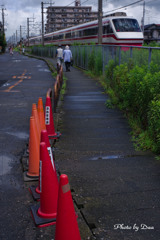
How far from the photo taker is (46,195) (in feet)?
11.1

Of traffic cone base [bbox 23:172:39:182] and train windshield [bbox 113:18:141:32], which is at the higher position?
train windshield [bbox 113:18:141:32]

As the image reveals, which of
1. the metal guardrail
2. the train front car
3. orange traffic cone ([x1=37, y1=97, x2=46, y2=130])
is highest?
the train front car

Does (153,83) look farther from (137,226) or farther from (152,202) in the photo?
(137,226)

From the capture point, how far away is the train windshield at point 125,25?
25120 millimetres

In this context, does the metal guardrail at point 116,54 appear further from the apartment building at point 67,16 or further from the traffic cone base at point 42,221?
the apartment building at point 67,16

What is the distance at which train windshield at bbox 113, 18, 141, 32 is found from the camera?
25.1m

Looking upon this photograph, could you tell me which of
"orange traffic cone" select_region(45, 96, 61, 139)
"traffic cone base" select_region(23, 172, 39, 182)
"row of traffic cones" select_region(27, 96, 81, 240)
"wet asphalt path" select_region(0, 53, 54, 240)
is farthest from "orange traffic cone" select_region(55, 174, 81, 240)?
"orange traffic cone" select_region(45, 96, 61, 139)

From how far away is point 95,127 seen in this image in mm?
7266

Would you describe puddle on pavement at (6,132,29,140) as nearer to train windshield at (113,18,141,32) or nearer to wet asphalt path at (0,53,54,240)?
wet asphalt path at (0,53,54,240)

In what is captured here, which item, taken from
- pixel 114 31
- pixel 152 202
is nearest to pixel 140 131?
pixel 152 202

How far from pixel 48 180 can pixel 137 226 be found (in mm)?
1061

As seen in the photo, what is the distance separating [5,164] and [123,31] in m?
22.1

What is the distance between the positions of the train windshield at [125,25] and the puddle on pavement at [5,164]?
→ 71.0ft

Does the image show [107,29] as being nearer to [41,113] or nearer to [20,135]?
[20,135]
